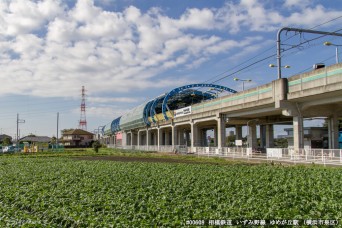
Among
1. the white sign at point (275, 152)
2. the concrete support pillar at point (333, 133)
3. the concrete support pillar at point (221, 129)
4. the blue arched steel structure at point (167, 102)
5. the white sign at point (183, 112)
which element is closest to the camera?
the white sign at point (275, 152)

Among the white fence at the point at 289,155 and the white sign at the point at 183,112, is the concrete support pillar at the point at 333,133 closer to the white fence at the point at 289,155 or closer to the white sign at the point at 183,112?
the white fence at the point at 289,155

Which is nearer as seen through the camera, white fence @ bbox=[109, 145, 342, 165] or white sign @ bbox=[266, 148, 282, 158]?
white fence @ bbox=[109, 145, 342, 165]

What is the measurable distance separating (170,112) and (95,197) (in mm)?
47590

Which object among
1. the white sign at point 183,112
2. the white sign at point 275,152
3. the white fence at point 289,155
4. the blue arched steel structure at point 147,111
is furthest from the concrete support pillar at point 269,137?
the blue arched steel structure at point 147,111

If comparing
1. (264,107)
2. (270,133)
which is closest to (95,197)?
(264,107)

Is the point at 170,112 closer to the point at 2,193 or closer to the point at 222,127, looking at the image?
the point at 222,127

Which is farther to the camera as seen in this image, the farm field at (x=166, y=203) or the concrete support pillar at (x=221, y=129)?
the concrete support pillar at (x=221, y=129)

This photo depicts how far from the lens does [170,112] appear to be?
58.6 meters

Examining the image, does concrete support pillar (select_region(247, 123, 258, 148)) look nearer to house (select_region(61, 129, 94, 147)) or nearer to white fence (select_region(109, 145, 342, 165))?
white fence (select_region(109, 145, 342, 165))

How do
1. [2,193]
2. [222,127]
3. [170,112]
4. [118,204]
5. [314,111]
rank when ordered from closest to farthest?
[118,204]
[2,193]
[314,111]
[222,127]
[170,112]

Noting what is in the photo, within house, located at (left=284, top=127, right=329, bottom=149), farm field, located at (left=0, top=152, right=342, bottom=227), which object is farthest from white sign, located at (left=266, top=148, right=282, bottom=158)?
house, located at (left=284, top=127, right=329, bottom=149)

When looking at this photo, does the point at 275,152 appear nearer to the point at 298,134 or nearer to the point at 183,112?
the point at 298,134

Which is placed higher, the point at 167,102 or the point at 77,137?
the point at 167,102

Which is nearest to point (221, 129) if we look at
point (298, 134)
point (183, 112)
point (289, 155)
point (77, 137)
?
point (183, 112)
